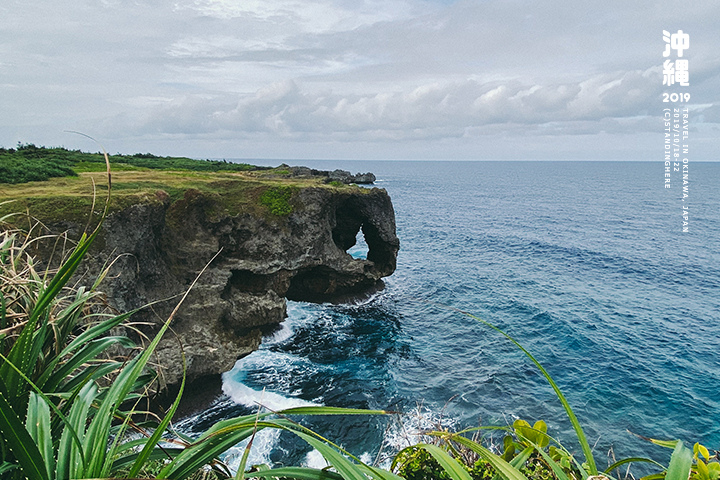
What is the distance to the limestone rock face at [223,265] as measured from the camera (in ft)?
60.6

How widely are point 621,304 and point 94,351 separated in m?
36.2

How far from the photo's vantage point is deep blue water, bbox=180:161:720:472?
18688mm

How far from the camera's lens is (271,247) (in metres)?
25.7

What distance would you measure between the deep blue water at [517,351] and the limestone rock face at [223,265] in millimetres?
2174

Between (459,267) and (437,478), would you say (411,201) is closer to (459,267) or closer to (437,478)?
(459,267)

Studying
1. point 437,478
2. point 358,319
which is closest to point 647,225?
point 358,319

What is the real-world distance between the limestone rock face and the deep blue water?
2174mm

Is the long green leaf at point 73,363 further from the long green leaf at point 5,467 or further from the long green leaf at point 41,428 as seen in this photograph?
the long green leaf at point 5,467

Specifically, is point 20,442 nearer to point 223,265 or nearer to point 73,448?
point 73,448

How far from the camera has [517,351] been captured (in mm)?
24828

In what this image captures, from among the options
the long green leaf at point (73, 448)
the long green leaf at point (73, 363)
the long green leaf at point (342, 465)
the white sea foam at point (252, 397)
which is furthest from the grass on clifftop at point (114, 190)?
the long green leaf at point (342, 465)

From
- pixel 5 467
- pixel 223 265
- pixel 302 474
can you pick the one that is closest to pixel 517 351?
pixel 223 265

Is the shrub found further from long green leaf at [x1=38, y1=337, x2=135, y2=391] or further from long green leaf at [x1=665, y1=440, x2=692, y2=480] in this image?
long green leaf at [x1=665, y1=440, x2=692, y2=480]

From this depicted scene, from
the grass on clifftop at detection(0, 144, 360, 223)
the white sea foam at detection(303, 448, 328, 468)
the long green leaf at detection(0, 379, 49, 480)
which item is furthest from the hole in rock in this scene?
the long green leaf at detection(0, 379, 49, 480)
